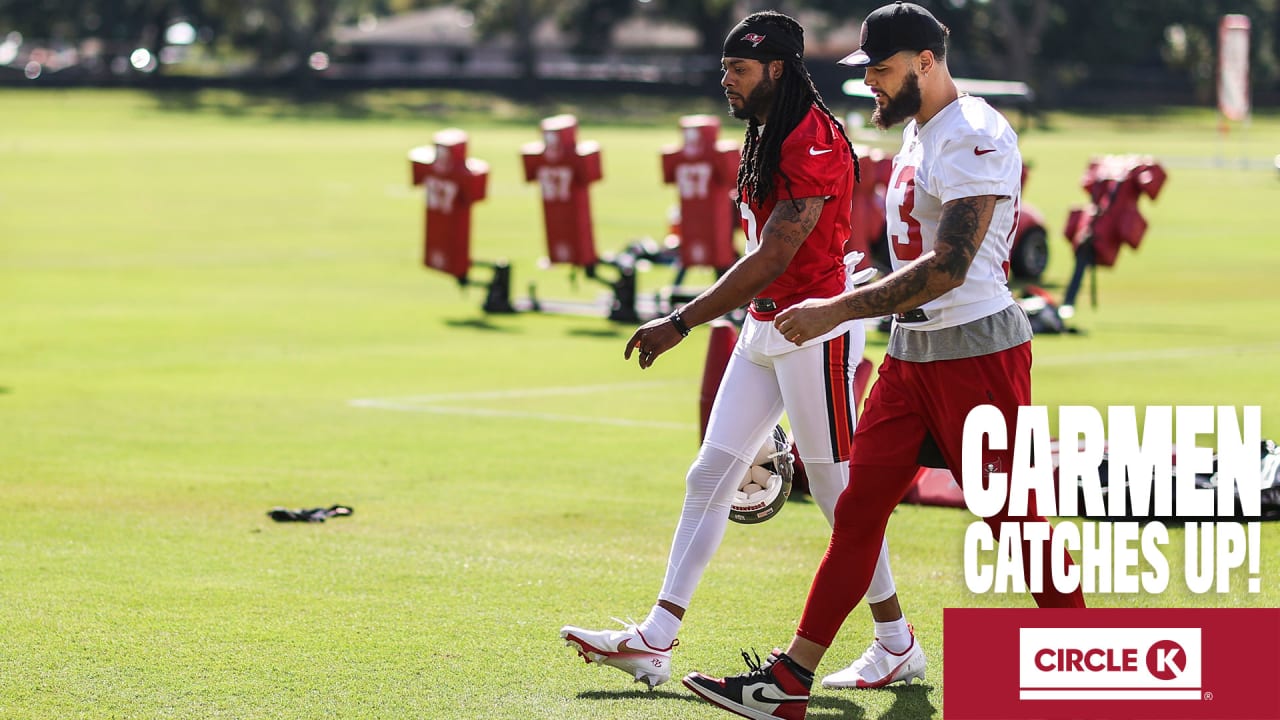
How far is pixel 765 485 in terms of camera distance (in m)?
6.49

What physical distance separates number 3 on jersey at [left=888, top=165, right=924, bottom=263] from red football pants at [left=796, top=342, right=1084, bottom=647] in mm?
340

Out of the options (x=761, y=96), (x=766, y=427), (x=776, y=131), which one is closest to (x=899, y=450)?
(x=766, y=427)

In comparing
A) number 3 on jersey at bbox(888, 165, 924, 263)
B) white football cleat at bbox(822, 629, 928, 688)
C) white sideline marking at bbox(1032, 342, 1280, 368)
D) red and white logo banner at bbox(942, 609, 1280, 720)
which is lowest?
white sideline marking at bbox(1032, 342, 1280, 368)

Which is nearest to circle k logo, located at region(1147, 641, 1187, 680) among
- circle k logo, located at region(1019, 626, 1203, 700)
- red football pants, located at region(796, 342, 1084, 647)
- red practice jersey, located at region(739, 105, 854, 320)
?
circle k logo, located at region(1019, 626, 1203, 700)

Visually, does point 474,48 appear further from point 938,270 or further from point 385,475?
point 938,270

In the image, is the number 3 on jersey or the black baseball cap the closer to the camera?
the black baseball cap

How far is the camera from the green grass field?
20.8 feet

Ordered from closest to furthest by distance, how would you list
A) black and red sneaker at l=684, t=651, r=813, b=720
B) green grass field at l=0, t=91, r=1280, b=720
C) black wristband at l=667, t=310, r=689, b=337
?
black and red sneaker at l=684, t=651, r=813, b=720 < black wristband at l=667, t=310, r=689, b=337 < green grass field at l=0, t=91, r=1280, b=720

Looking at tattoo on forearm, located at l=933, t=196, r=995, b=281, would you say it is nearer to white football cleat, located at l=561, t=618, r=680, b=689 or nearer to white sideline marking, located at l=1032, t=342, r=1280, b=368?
white football cleat, located at l=561, t=618, r=680, b=689

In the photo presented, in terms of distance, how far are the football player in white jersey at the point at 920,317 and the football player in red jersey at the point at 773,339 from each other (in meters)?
0.42

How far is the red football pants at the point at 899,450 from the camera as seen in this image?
18.0ft

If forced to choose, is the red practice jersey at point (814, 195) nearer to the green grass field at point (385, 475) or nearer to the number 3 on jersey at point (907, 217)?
the number 3 on jersey at point (907, 217)

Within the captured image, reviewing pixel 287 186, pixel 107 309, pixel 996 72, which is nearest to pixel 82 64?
pixel 996 72

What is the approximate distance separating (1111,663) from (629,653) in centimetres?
156
